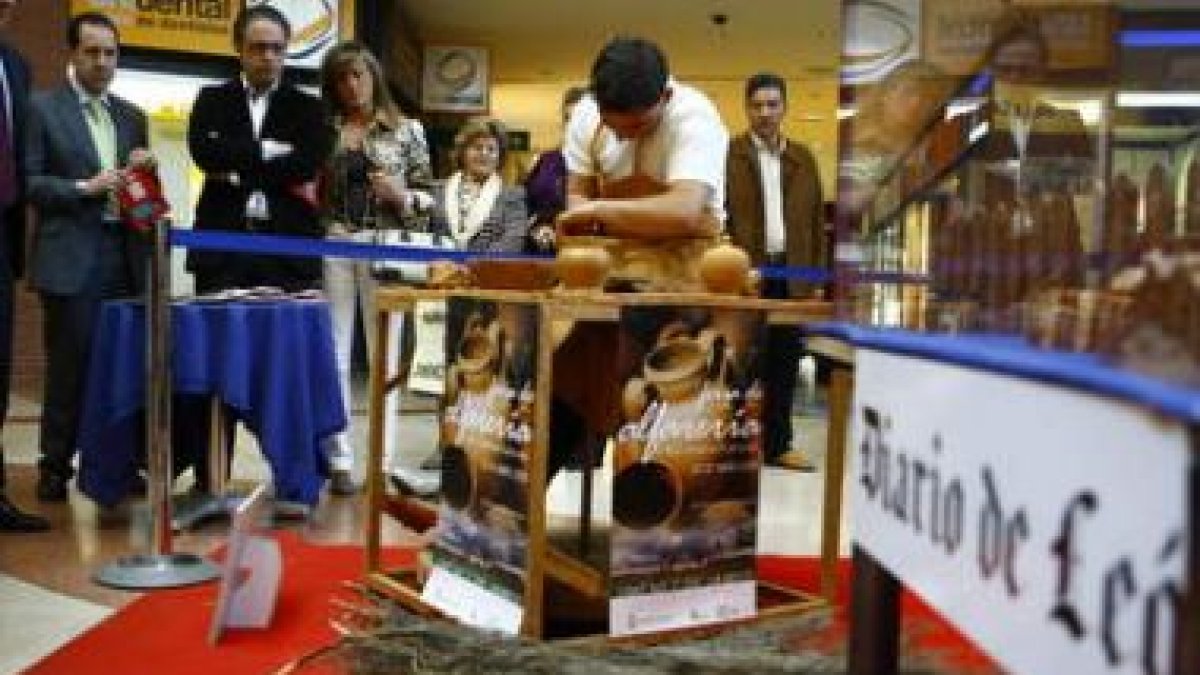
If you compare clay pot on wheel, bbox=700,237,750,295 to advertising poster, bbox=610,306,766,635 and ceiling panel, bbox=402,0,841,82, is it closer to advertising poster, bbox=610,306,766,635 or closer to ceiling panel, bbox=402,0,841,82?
advertising poster, bbox=610,306,766,635

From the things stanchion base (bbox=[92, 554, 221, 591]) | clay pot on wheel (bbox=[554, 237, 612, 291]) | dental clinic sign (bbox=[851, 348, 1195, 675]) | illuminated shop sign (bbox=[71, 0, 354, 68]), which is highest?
illuminated shop sign (bbox=[71, 0, 354, 68])

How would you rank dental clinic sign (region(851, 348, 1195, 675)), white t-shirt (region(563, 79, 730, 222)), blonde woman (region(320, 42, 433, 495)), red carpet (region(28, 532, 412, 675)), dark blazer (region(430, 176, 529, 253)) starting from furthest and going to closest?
1. dark blazer (region(430, 176, 529, 253))
2. blonde woman (region(320, 42, 433, 495))
3. white t-shirt (region(563, 79, 730, 222))
4. red carpet (region(28, 532, 412, 675))
5. dental clinic sign (region(851, 348, 1195, 675))

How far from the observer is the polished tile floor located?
104 inches

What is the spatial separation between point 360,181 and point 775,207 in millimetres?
1768

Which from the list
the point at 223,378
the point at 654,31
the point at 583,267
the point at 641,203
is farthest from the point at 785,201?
the point at 654,31

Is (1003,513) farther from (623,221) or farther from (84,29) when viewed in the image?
(84,29)

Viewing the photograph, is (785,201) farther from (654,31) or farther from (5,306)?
(654,31)

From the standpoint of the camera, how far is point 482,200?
487 cm

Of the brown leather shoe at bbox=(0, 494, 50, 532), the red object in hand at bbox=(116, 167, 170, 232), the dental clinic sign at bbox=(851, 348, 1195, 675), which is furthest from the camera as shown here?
the brown leather shoe at bbox=(0, 494, 50, 532)

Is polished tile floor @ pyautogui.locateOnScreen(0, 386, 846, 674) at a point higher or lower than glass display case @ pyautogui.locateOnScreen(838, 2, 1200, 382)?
lower

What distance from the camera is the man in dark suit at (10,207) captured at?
3486 mm

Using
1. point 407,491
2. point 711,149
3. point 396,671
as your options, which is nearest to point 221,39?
point 407,491

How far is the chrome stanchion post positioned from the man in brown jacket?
2.53 m

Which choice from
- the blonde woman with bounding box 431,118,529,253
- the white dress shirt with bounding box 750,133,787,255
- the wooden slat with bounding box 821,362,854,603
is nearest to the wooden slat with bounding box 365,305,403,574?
the wooden slat with bounding box 821,362,854,603
